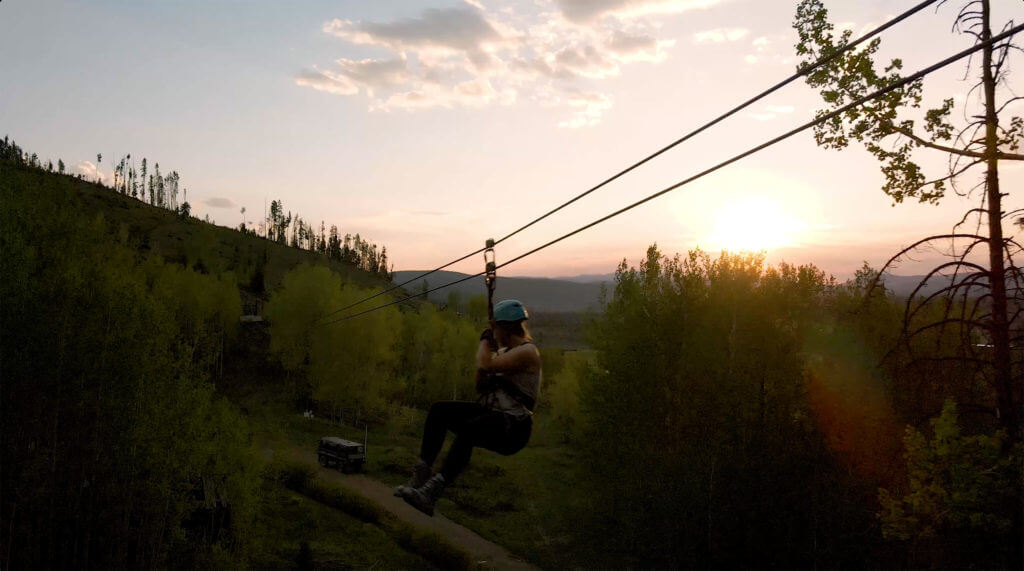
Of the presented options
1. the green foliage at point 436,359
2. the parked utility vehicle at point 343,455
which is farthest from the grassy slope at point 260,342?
the green foliage at point 436,359

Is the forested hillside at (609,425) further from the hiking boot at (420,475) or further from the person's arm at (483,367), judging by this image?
the hiking boot at (420,475)

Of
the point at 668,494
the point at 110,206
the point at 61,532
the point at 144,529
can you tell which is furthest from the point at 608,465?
the point at 110,206

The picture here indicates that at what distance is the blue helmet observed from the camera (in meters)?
7.38

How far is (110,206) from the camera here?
5074 inches

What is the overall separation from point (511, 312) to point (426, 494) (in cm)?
229

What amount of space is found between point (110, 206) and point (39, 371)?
121389 mm

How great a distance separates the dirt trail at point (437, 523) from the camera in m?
33.6

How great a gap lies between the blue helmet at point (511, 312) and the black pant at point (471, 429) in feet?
3.41

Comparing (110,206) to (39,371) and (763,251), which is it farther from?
(763,251)

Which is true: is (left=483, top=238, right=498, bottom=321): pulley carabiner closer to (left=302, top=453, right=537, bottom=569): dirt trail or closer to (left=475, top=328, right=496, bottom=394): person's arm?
(left=475, top=328, right=496, bottom=394): person's arm

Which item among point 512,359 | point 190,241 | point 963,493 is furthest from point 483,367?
point 190,241

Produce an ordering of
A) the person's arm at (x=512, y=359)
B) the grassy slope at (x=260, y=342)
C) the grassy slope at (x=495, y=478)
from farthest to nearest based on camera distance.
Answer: the grassy slope at (x=495, y=478)
the grassy slope at (x=260, y=342)
the person's arm at (x=512, y=359)

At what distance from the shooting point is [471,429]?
714 centimetres

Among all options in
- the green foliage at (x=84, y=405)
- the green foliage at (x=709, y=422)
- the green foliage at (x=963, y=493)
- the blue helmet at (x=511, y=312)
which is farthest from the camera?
the green foliage at (x=709, y=422)
